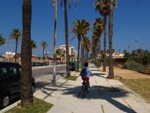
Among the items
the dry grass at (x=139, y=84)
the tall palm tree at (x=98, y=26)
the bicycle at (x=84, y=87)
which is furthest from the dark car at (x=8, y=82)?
the tall palm tree at (x=98, y=26)

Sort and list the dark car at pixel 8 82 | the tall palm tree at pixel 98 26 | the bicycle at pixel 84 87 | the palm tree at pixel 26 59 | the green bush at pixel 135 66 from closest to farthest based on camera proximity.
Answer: the palm tree at pixel 26 59
the dark car at pixel 8 82
the bicycle at pixel 84 87
the green bush at pixel 135 66
the tall palm tree at pixel 98 26

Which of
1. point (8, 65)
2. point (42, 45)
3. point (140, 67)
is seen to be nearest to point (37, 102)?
point (8, 65)

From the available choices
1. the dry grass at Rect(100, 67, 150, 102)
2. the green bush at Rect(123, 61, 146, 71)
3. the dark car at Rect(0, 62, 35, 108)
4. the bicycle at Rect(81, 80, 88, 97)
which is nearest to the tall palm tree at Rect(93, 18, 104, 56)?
the green bush at Rect(123, 61, 146, 71)

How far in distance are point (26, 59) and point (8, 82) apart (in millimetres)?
1670

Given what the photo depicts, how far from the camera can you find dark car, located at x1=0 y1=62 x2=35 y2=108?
11867 millimetres

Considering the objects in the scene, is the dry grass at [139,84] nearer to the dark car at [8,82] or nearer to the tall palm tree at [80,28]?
the dark car at [8,82]

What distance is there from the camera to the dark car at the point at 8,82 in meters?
11.9

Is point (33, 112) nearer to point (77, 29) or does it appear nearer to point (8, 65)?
point (8, 65)

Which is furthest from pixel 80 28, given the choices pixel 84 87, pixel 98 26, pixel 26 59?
pixel 26 59

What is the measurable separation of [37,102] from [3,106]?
4.02ft

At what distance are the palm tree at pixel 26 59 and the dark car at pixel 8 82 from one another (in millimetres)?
994

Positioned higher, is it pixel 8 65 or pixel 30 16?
pixel 30 16

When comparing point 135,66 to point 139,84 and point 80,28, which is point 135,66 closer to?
point 80,28

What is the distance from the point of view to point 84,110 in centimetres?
1134
